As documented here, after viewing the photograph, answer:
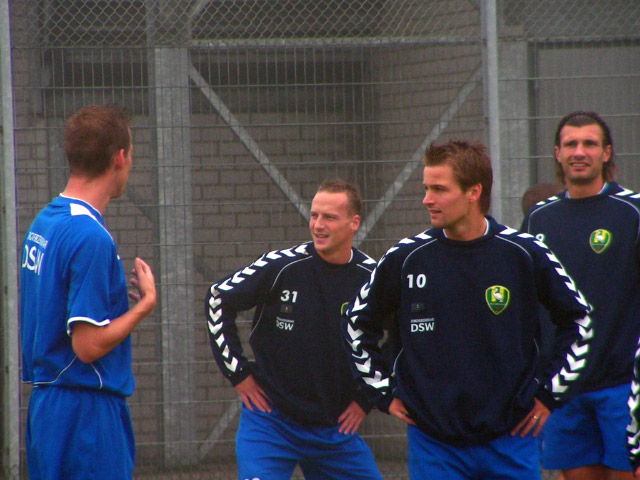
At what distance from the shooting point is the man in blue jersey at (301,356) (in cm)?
461

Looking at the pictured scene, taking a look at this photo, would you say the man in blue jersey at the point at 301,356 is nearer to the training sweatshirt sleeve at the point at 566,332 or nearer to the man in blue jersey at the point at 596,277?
the man in blue jersey at the point at 596,277

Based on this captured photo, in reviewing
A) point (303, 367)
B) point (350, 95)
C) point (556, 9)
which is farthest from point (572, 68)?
point (303, 367)

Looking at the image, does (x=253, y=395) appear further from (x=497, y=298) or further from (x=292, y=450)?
(x=497, y=298)

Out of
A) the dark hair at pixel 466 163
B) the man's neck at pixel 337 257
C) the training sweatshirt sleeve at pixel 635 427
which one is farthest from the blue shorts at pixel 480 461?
the man's neck at pixel 337 257

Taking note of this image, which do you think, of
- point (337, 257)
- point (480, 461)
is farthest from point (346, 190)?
point (480, 461)

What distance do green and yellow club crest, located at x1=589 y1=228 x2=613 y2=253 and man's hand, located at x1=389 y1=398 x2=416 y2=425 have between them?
156 cm

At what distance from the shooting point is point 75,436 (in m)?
3.29

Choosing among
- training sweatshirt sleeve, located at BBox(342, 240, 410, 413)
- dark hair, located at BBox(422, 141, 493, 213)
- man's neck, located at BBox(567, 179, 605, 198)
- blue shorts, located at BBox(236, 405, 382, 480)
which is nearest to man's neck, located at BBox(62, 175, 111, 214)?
training sweatshirt sleeve, located at BBox(342, 240, 410, 413)

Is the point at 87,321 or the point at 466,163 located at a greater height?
the point at 466,163

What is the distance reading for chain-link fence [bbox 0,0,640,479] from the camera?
6020 mm

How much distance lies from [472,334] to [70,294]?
156cm

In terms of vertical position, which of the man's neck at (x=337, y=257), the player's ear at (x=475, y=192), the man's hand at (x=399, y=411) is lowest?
the man's hand at (x=399, y=411)

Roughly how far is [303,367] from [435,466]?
1.22m

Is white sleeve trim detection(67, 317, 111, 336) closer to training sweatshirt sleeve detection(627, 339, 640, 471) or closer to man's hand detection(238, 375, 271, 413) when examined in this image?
man's hand detection(238, 375, 271, 413)
